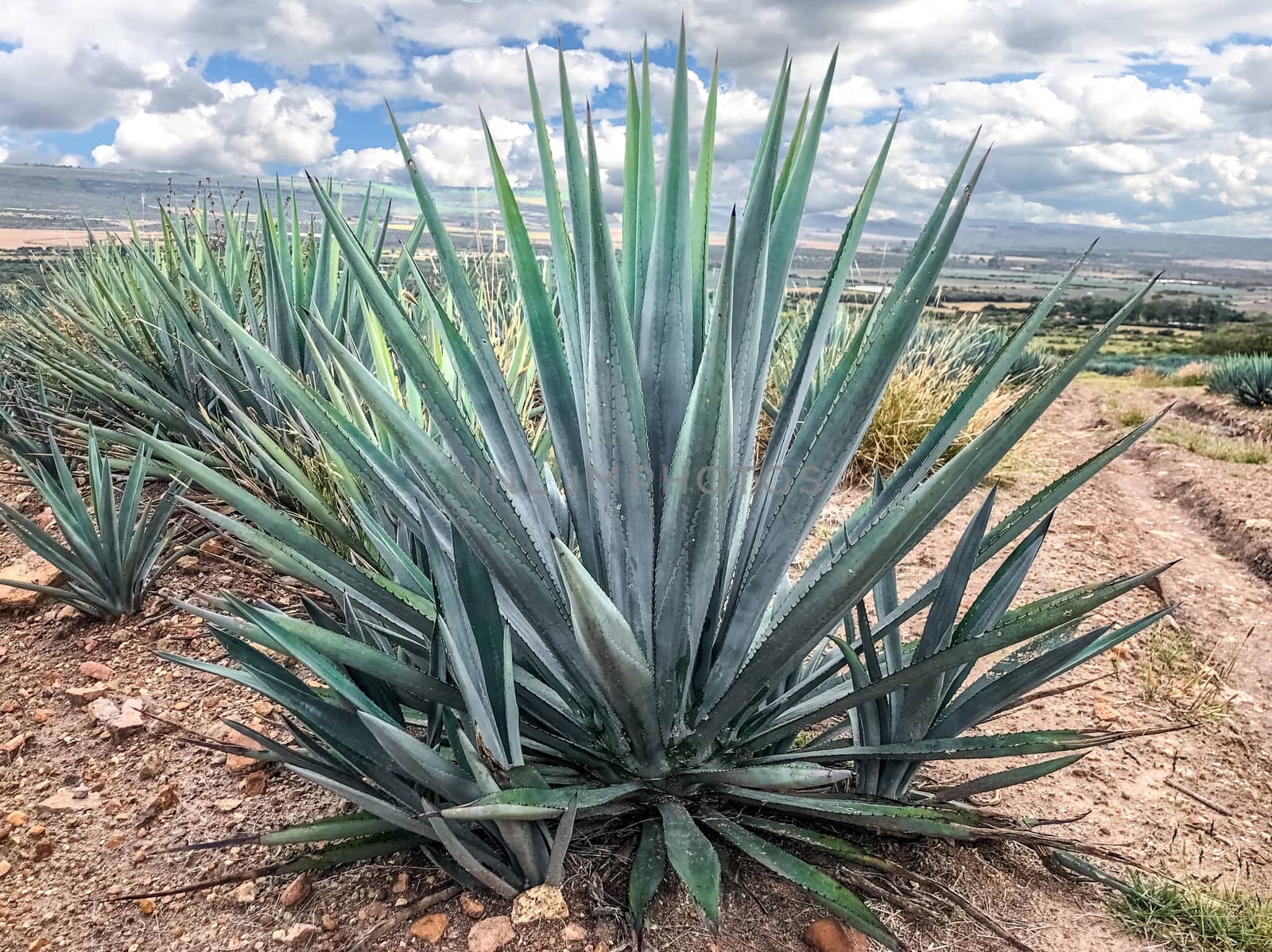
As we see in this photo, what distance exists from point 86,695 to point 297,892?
4.96 feet

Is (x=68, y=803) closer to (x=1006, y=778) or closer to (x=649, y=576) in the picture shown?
(x=649, y=576)

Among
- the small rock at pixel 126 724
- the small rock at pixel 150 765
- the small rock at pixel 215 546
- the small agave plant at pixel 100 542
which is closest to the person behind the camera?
the small rock at pixel 150 765

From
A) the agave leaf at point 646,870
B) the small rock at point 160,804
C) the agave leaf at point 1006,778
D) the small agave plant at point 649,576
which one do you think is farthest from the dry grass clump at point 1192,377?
the small rock at point 160,804

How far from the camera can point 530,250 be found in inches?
61.0

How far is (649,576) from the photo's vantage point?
152cm

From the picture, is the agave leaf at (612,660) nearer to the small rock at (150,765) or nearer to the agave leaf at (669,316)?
the agave leaf at (669,316)

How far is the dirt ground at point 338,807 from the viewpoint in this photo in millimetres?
1594

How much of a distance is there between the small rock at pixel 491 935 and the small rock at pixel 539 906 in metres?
0.02

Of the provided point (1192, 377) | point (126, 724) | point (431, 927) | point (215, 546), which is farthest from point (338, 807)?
point (1192, 377)

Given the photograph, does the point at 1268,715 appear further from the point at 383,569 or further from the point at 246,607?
the point at 246,607

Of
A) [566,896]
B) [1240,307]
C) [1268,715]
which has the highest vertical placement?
[566,896]

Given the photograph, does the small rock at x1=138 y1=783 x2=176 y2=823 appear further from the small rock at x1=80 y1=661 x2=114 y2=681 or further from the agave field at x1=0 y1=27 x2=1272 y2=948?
the small rock at x1=80 y1=661 x2=114 y2=681

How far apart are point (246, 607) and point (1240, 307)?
86.4 metres

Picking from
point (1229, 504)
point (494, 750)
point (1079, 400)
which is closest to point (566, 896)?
point (494, 750)
